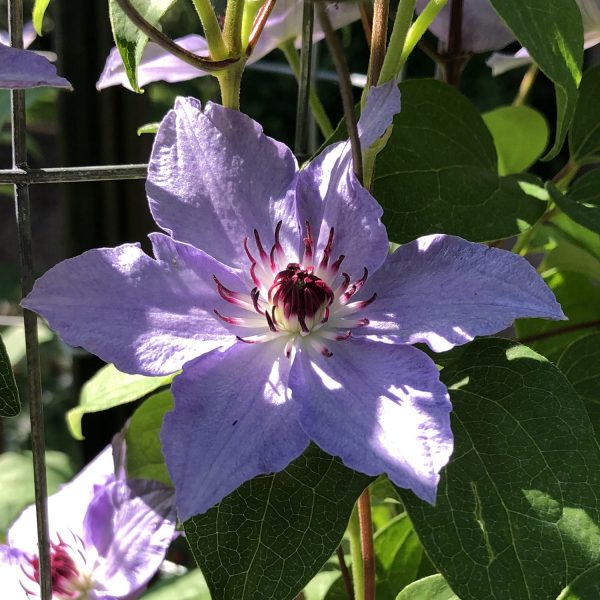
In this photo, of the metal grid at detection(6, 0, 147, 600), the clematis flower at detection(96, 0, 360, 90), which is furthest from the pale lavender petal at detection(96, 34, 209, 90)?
the metal grid at detection(6, 0, 147, 600)

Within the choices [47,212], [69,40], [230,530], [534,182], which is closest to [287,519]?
[230,530]

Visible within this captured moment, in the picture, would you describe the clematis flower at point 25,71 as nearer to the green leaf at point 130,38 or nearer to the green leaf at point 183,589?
the green leaf at point 130,38

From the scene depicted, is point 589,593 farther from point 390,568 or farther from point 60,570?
point 60,570

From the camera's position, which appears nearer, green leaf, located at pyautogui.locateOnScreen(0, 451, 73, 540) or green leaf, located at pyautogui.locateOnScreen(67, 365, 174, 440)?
green leaf, located at pyautogui.locateOnScreen(67, 365, 174, 440)

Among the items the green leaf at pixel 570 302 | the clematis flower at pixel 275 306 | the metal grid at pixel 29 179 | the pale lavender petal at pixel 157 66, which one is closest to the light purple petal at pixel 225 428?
the clematis flower at pixel 275 306

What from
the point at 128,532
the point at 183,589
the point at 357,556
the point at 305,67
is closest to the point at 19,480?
the point at 183,589

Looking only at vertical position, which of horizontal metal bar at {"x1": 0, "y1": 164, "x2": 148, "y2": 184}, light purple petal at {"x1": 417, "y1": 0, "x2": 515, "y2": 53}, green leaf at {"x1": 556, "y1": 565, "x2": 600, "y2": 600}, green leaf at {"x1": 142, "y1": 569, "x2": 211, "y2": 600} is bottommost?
green leaf at {"x1": 142, "y1": 569, "x2": 211, "y2": 600}

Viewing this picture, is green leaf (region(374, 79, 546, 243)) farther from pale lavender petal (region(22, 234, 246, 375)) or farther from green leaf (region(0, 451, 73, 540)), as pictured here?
green leaf (region(0, 451, 73, 540))

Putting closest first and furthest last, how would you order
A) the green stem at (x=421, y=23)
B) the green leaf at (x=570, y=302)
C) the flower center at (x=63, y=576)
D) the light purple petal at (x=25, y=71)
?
the light purple petal at (x=25, y=71) → the green stem at (x=421, y=23) → the flower center at (x=63, y=576) → the green leaf at (x=570, y=302)
